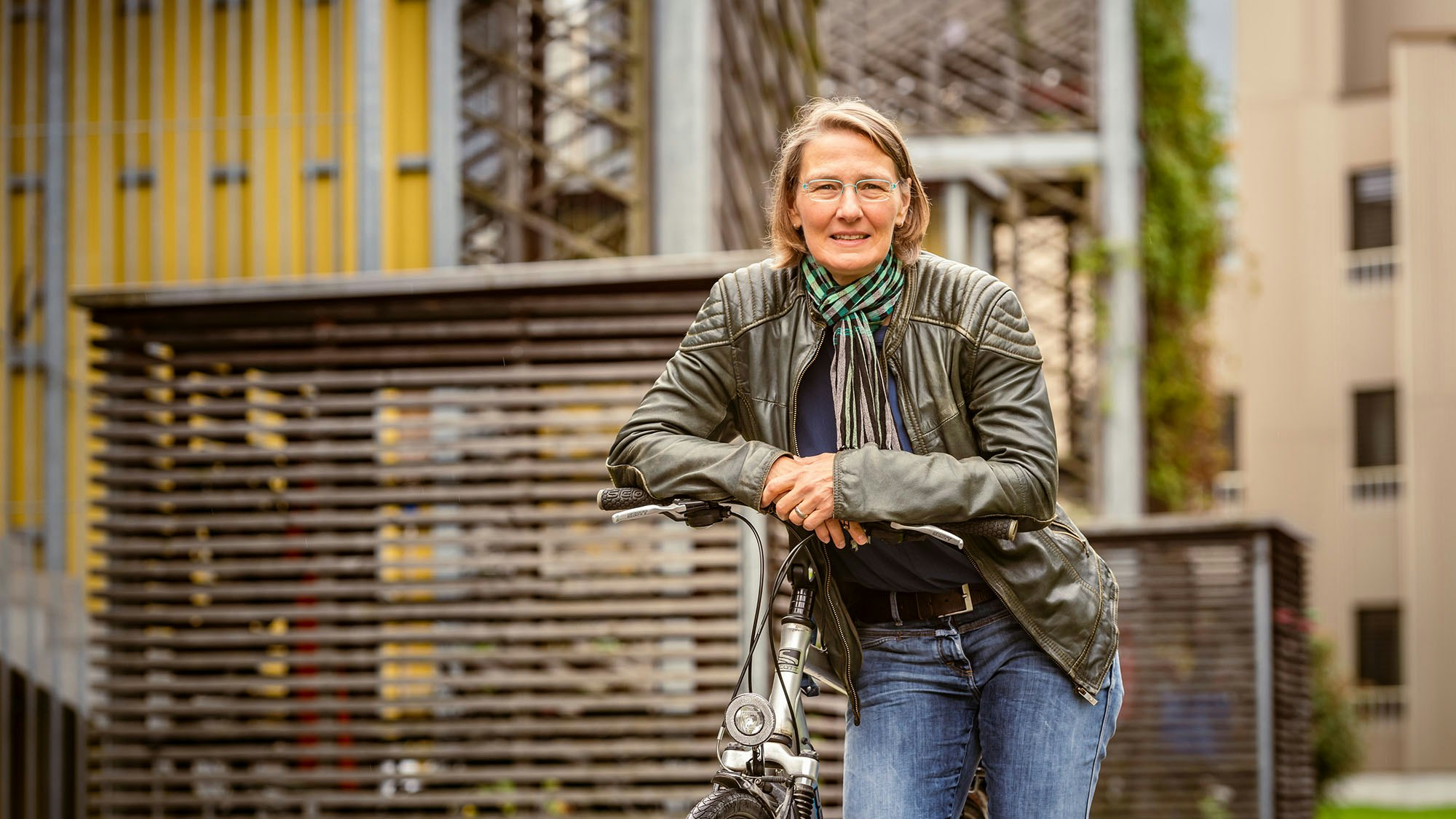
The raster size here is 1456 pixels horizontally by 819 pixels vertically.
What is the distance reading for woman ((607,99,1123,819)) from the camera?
10.3 ft

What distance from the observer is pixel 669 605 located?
7234 millimetres

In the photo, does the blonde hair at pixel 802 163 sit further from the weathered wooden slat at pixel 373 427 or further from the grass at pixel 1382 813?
the grass at pixel 1382 813

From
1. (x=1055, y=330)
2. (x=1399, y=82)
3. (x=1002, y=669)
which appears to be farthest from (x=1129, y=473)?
(x=1002, y=669)

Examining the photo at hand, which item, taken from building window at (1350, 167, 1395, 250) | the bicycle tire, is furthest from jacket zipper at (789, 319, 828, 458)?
building window at (1350, 167, 1395, 250)

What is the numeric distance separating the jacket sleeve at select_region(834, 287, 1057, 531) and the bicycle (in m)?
0.06

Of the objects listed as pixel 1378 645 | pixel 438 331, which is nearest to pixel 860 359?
pixel 438 331

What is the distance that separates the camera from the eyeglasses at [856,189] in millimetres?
3170

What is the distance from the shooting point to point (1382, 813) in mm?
21328

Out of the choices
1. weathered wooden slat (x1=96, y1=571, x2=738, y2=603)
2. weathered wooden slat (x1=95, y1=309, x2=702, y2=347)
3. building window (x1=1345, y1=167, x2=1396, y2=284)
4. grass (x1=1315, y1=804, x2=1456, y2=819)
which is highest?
building window (x1=1345, y1=167, x2=1396, y2=284)

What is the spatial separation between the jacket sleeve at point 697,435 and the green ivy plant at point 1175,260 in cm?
1455

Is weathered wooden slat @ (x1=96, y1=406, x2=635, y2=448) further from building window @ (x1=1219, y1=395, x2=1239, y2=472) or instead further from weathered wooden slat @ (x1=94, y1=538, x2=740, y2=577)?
building window @ (x1=1219, y1=395, x2=1239, y2=472)

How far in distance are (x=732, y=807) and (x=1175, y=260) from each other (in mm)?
15702

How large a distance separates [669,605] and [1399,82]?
21.9m

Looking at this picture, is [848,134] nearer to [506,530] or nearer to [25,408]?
[506,530]
